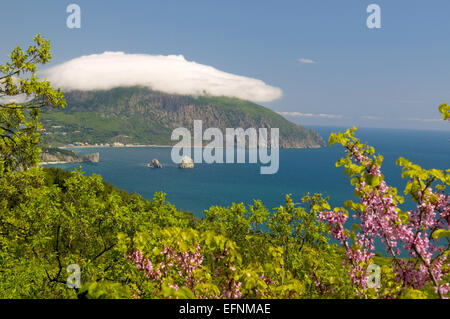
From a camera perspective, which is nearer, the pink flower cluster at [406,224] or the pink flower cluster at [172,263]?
the pink flower cluster at [406,224]

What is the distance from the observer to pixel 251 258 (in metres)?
10.8

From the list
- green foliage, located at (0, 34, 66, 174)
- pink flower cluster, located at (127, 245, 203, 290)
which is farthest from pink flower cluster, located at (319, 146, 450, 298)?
green foliage, located at (0, 34, 66, 174)

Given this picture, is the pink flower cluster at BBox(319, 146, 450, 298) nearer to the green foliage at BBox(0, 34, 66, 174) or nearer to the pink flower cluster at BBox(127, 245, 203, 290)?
the pink flower cluster at BBox(127, 245, 203, 290)

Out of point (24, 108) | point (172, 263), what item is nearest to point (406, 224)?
point (172, 263)

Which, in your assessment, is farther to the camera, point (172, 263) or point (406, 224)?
point (172, 263)

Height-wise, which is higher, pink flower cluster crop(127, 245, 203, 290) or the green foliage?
the green foliage

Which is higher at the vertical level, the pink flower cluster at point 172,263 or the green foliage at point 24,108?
the green foliage at point 24,108

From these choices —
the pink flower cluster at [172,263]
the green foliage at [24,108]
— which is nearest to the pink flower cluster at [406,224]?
the pink flower cluster at [172,263]

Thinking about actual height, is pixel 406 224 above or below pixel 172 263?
above

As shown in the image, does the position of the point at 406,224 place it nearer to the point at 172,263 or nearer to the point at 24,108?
the point at 172,263

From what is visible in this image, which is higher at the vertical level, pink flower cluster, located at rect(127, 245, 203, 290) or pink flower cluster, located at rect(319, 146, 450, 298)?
pink flower cluster, located at rect(319, 146, 450, 298)

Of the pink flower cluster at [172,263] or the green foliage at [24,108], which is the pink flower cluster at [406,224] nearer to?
the pink flower cluster at [172,263]

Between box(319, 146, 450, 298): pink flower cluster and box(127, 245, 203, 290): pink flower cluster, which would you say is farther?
box(127, 245, 203, 290): pink flower cluster

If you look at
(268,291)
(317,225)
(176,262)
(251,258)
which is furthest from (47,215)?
(317,225)
